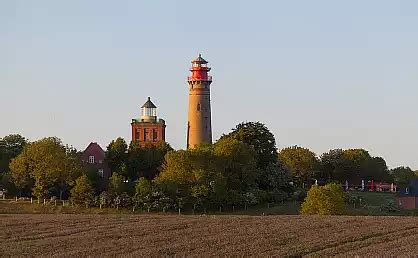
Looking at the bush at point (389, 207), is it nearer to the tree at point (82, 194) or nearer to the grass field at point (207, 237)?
the tree at point (82, 194)

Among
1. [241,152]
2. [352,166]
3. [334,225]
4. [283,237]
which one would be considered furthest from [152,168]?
[283,237]

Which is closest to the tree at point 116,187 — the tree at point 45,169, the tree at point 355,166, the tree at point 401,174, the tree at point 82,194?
the tree at point 82,194

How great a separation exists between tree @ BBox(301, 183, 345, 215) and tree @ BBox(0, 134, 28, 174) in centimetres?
3853

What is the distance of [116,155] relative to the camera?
96562mm

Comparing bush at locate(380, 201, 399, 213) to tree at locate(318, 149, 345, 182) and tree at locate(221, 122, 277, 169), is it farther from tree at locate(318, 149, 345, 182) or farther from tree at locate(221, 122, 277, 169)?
tree at locate(318, 149, 345, 182)

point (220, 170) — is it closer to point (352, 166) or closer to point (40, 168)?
point (40, 168)

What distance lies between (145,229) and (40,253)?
1194 cm

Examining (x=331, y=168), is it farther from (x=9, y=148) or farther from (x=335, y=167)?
(x=9, y=148)

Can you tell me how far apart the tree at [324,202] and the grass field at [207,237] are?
17.5m

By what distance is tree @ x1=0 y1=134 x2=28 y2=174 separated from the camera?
9550 cm

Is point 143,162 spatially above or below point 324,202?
above

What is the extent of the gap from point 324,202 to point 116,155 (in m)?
34.4

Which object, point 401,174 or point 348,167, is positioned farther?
point 401,174

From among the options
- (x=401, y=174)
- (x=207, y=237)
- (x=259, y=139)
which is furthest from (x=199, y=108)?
(x=207, y=237)
